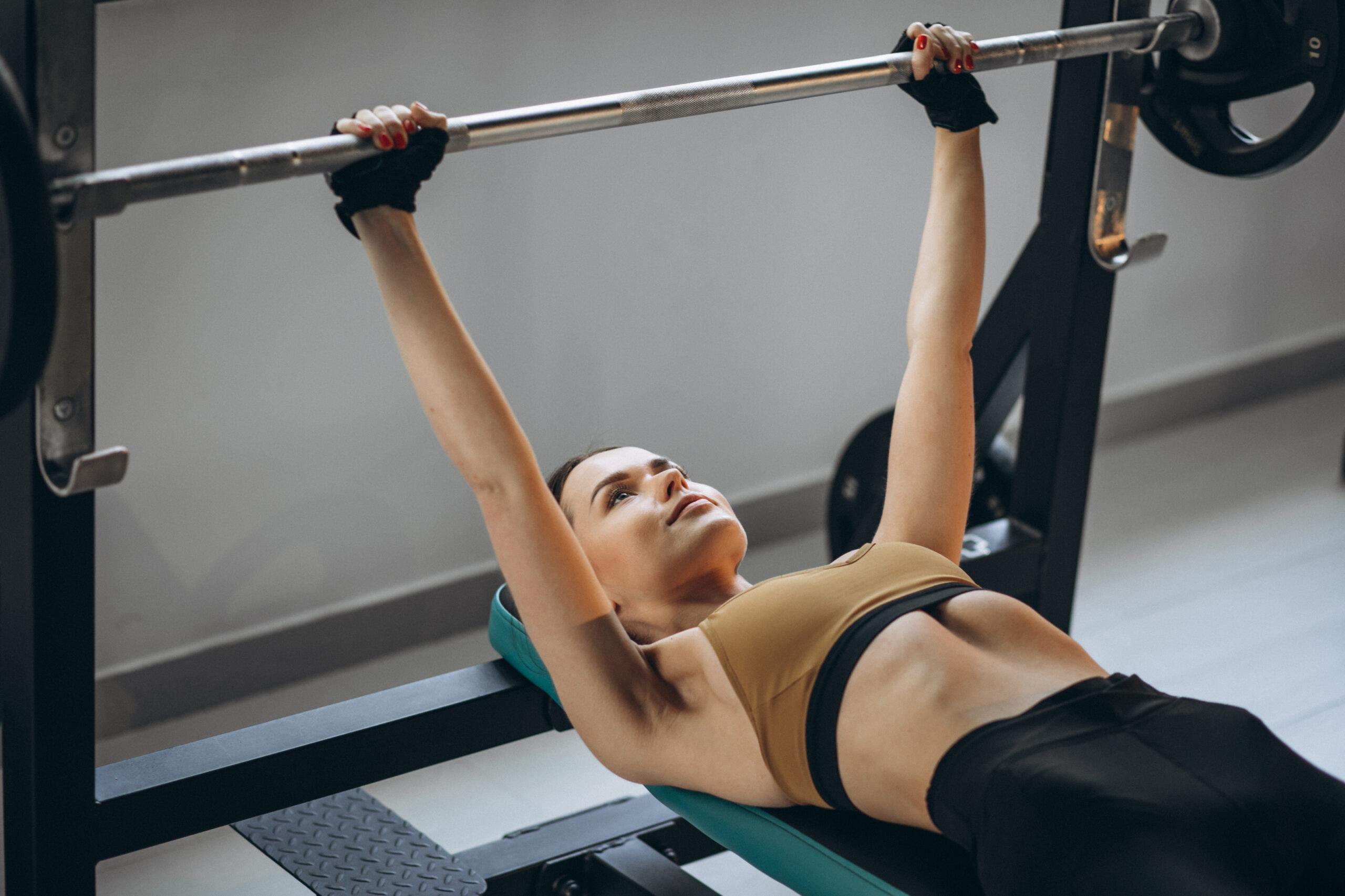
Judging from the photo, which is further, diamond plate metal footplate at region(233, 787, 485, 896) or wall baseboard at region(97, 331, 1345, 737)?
wall baseboard at region(97, 331, 1345, 737)

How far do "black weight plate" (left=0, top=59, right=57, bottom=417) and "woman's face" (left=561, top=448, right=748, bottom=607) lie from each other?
0.71 m

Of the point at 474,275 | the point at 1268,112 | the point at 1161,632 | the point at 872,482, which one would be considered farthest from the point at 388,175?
the point at 1268,112

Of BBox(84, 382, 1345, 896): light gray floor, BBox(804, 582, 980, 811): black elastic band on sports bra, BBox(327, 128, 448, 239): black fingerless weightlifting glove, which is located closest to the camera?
BBox(327, 128, 448, 239): black fingerless weightlifting glove

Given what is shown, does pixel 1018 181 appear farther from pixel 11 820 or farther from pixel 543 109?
pixel 11 820

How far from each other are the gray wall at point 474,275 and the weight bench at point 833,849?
1228 mm

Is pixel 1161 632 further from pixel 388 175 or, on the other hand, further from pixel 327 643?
pixel 388 175

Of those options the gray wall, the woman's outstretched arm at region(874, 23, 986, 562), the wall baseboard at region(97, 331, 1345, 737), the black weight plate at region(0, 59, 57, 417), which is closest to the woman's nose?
the woman's outstretched arm at region(874, 23, 986, 562)

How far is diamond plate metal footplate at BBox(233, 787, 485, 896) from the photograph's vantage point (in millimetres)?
1688

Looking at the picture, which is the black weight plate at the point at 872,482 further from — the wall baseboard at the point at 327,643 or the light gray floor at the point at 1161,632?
the wall baseboard at the point at 327,643

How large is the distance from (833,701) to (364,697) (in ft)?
1.96

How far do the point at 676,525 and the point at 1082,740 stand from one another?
0.53 m

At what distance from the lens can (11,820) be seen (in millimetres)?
1451

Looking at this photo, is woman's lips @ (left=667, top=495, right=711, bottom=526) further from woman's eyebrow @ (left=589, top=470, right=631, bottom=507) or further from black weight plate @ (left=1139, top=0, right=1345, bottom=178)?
black weight plate @ (left=1139, top=0, right=1345, bottom=178)

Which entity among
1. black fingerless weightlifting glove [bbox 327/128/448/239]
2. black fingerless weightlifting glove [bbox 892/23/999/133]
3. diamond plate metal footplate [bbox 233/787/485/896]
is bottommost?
diamond plate metal footplate [bbox 233/787/485/896]
